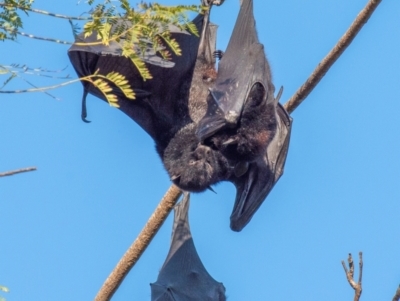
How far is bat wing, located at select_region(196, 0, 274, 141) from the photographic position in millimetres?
6164

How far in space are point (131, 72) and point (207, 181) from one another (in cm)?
114

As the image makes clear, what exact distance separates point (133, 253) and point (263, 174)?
1.48m

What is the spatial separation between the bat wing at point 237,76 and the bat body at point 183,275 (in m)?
2.31

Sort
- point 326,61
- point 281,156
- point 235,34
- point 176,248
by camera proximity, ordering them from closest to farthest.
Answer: point 326,61 → point 235,34 → point 281,156 → point 176,248

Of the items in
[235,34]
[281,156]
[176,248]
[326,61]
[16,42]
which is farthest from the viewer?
[176,248]

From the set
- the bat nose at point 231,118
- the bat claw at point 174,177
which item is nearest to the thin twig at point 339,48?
the bat nose at point 231,118

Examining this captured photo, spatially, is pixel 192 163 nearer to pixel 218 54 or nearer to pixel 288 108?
pixel 288 108

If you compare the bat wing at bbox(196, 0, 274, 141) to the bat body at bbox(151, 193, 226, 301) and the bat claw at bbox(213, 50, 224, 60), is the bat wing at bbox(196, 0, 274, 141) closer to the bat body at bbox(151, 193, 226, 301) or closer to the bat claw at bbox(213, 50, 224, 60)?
the bat claw at bbox(213, 50, 224, 60)

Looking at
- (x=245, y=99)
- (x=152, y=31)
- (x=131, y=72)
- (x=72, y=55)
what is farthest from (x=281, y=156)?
(x=152, y=31)

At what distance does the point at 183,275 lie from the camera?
28.7 feet

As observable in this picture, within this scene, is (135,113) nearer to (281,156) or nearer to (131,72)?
(131,72)

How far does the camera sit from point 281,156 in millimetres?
7293

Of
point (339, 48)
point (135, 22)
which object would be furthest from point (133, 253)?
point (135, 22)

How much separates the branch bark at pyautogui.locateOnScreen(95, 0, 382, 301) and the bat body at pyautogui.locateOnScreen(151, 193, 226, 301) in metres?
1.61
